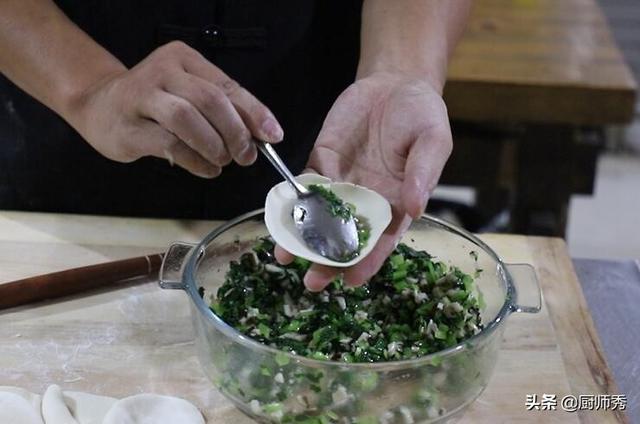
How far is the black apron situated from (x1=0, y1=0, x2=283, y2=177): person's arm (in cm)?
14

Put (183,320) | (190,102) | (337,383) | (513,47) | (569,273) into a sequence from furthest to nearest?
(513,47) < (569,273) < (183,320) < (190,102) < (337,383)

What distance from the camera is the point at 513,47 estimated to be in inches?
85.0

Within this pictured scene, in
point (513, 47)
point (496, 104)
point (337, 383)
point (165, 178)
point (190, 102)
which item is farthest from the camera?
point (513, 47)

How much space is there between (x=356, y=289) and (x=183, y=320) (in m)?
0.25

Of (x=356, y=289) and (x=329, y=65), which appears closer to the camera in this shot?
(x=356, y=289)

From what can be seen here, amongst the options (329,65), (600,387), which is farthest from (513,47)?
(600,387)

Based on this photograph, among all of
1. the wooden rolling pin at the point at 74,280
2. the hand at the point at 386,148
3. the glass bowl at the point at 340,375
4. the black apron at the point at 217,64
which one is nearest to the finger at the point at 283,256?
the hand at the point at 386,148

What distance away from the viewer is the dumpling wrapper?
1.05m

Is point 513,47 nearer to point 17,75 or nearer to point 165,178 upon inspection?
point 165,178

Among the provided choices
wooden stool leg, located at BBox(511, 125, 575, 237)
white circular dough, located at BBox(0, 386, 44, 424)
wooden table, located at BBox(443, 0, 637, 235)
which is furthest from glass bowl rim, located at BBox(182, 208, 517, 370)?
wooden stool leg, located at BBox(511, 125, 575, 237)

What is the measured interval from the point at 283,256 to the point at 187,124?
188 mm

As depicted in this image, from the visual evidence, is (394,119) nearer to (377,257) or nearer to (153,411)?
(377,257)

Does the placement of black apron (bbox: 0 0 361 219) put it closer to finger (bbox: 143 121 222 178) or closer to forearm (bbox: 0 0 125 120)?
forearm (bbox: 0 0 125 120)

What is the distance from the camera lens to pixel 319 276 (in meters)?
1.03
